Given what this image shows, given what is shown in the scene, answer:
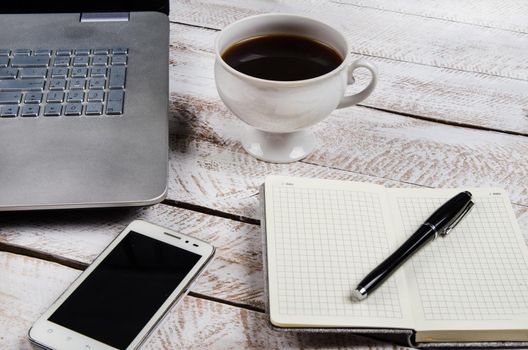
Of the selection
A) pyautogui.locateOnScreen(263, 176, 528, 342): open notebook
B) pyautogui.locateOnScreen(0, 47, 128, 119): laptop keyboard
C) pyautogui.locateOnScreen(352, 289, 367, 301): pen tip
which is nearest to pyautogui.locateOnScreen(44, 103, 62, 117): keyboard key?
pyautogui.locateOnScreen(0, 47, 128, 119): laptop keyboard

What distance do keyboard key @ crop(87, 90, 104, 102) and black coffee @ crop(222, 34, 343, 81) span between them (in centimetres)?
14

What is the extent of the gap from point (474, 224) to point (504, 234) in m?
0.03

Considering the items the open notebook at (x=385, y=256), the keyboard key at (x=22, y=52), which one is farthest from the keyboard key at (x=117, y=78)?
the open notebook at (x=385, y=256)

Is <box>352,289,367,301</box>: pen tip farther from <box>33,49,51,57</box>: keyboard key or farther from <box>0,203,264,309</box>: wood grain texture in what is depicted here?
<box>33,49,51,57</box>: keyboard key

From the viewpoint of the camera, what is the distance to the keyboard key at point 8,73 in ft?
2.16

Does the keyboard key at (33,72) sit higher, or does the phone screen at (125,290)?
the keyboard key at (33,72)

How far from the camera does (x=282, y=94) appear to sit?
0.55 m

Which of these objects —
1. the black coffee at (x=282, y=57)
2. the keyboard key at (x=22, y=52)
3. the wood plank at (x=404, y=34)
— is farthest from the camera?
the wood plank at (x=404, y=34)

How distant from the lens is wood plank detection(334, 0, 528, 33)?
909 mm

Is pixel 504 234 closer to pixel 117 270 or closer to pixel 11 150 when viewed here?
pixel 117 270

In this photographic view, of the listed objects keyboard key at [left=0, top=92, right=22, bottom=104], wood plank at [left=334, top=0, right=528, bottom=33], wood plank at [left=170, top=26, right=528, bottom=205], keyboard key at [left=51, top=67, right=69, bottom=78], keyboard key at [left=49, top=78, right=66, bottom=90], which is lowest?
wood plank at [left=170, top=26, right=528, bottom=205]

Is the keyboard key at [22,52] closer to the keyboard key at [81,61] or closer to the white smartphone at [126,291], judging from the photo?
the keyboard key at [81,61]

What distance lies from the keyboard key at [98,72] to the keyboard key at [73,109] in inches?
2.0

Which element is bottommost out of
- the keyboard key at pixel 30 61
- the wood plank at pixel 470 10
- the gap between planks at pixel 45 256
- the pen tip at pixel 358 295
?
the gap between planks at pixel 45 256
